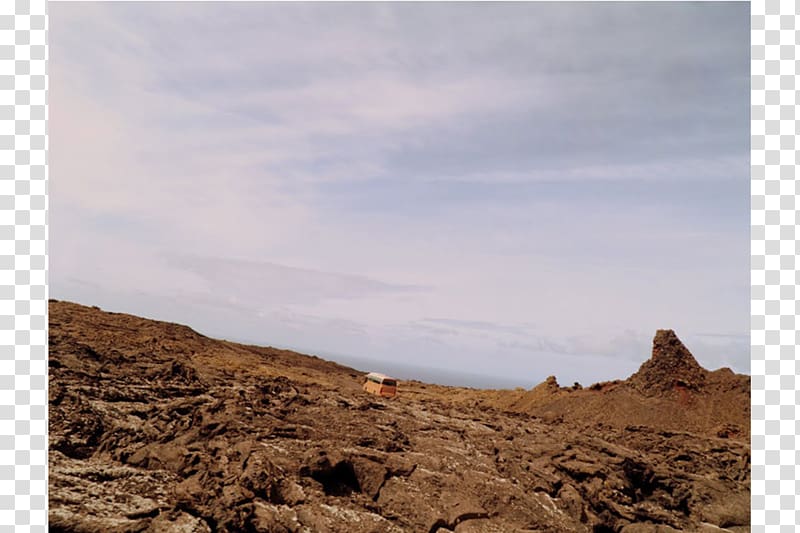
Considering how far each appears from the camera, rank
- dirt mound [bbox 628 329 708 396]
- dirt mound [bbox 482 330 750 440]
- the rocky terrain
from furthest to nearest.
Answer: dirt mound [bbox 628 329 708 396], dirt mound [bbox 482 330 750 440], the rocky terrain

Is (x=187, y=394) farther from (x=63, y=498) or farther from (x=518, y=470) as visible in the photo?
(x=518, y=470)

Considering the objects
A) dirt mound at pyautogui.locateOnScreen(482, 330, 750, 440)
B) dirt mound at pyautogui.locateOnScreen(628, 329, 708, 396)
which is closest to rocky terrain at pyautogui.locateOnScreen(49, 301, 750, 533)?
dirt mound at pyautogui.locateOnScreen(482, 330, 750, 440)

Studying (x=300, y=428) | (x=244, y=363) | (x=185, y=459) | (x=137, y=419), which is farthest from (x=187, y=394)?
(x=244, y=363)

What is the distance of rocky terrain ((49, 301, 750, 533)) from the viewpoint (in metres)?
11.0

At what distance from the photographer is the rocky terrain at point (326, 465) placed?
36.2ft

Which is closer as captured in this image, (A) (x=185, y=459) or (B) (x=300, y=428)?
(A) (x=185, y=459)

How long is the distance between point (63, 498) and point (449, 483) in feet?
30.7

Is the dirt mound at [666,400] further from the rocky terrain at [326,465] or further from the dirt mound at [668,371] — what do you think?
the rocky terrain at [326,465]

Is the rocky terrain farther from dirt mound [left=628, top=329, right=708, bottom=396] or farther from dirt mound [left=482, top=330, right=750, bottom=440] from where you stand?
dirt mound [left=628, top=329, right=708, bottom=396]

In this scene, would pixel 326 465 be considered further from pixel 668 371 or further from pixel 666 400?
pixel 668 371

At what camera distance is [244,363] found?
115 ft

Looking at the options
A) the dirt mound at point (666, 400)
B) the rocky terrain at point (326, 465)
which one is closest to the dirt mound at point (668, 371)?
the dirt mound at point (666, 400)

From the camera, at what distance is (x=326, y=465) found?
13562 mm

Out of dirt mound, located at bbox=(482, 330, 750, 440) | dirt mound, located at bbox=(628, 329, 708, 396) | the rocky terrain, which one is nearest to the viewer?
the rocky terrain
